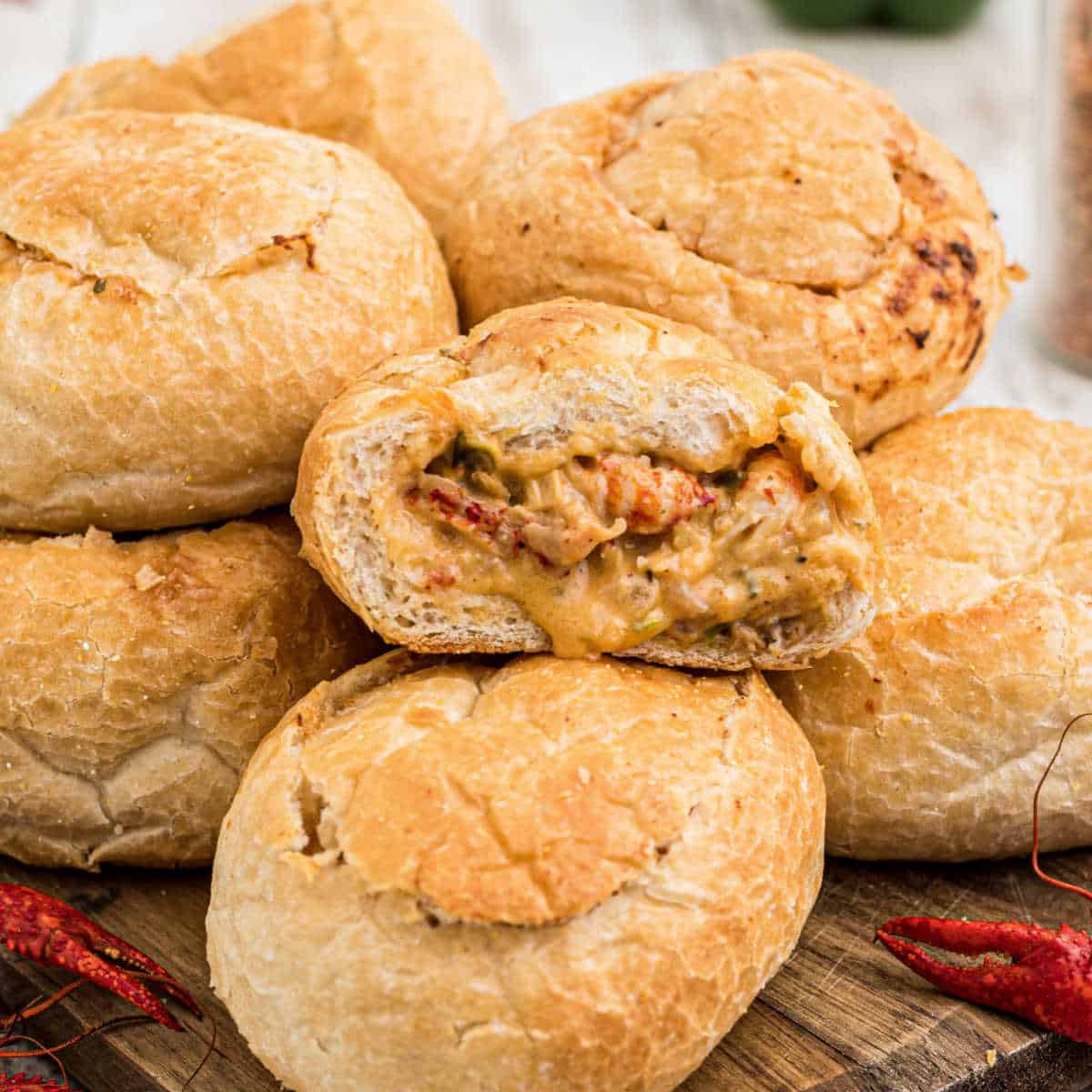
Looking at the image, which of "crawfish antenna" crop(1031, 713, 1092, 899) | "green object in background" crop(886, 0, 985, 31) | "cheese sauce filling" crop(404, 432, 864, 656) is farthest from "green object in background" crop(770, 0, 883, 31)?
"cheese sauce filling" crop(404, 432, 864, 656)

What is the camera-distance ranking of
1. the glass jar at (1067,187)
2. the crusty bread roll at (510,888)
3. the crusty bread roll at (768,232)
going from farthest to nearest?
the glass jar at (1067,187), the crusty bread roll at (768,232), the crusty bread roll at (510,888)

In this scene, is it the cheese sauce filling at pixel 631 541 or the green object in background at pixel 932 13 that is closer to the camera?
the cheese sauce filling at pixel 631 541

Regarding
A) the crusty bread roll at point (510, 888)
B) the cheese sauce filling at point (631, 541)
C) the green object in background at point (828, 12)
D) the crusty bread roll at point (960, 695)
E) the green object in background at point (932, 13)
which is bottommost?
the green object in background at point (932, 13)

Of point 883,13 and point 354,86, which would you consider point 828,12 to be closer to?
point 883,13

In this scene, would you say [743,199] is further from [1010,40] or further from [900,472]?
[1010,40]

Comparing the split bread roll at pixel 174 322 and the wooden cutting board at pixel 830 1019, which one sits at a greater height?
the split bread roll at pixel 174 322

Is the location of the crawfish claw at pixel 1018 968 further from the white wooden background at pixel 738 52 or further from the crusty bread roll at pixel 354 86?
the white wooden background at pixel 738 52

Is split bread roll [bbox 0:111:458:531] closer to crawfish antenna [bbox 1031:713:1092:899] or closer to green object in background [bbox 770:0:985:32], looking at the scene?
crawfish antenna [bbox 1031:713:1092:899]

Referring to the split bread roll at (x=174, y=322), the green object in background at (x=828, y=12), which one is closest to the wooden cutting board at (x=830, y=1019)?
the split bread roll at (x=174, y=322)
